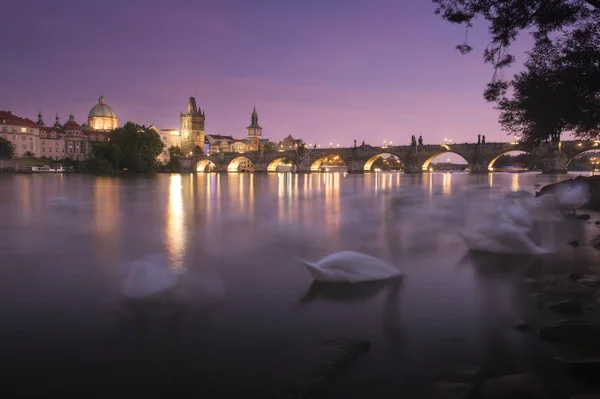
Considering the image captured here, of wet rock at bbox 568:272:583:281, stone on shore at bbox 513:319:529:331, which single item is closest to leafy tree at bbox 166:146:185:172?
wet rock at bbox 568:272:583:281

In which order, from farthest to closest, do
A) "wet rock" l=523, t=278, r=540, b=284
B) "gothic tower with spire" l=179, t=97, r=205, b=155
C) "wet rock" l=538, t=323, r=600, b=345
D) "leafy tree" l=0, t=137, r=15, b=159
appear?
1. "gothic tower with spire" l=179, t=97, r=205, b=155
2. "leafy tree" l=0, t=137, r=15, b=159
3. "wet rock" l=523, t=278, r=540, b=284
4. "wet rock" l=538, t=323, r=600, b=345

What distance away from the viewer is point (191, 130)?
15462 cm

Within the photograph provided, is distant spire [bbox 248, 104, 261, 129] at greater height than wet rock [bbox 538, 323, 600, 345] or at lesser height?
greater

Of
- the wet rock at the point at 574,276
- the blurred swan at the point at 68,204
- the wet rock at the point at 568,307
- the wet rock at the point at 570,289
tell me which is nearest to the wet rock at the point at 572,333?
the wet rock at the point at 568,307

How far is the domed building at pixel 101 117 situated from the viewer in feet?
454

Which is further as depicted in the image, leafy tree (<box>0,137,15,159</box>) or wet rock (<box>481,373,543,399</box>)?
leafy tree (<box>0,137,15,159</box>)

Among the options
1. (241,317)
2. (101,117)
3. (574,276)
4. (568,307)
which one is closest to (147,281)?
(241,317)

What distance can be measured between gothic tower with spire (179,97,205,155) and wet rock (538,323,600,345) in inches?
6015

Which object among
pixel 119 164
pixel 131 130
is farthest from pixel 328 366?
pixel 131 130

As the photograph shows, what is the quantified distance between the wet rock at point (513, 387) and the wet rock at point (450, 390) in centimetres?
12

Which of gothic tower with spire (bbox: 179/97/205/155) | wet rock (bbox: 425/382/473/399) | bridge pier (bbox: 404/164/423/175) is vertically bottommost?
wet rock (bbox: 425/382/473/399)

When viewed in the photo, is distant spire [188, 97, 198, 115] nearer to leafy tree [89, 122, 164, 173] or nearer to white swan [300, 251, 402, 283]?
leafy tree [89, 122, 164, 173]

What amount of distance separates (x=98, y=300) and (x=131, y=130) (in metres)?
76.9

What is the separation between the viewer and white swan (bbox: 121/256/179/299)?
5.78 m
